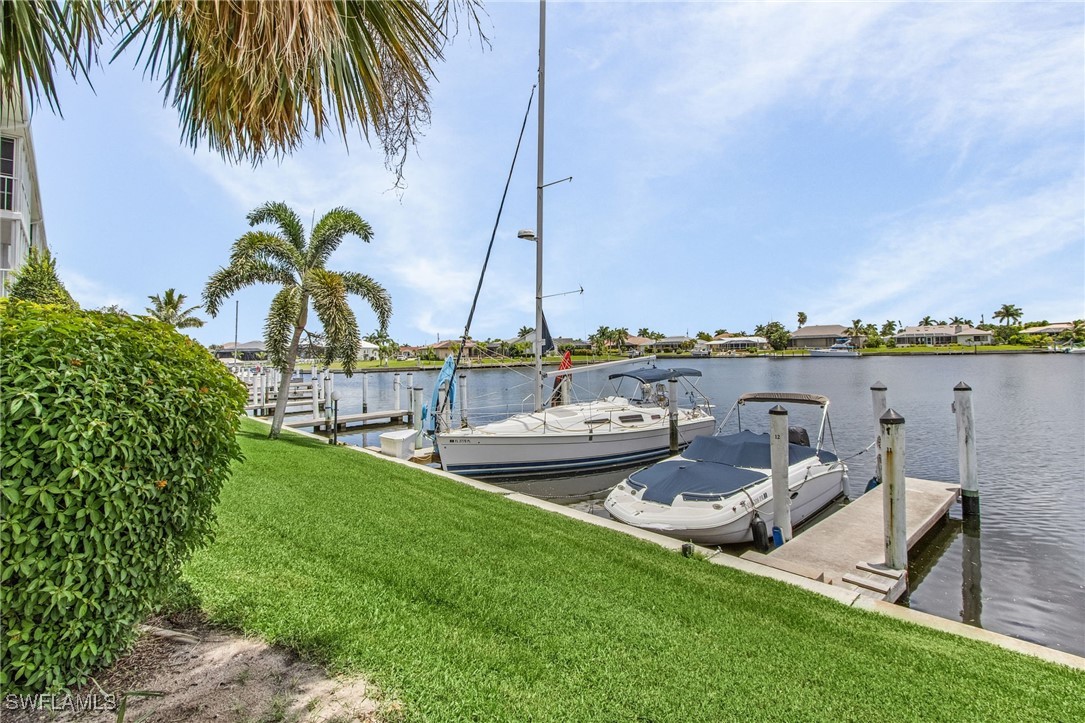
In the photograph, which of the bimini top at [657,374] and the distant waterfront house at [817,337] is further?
the distant waterfront house at [817,337]

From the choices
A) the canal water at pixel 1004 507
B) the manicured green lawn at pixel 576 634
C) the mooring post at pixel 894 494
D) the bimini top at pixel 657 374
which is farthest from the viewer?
the bimini top at pixel 657 374

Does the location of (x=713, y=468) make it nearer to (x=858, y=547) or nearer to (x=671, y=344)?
(x=858, y=547)

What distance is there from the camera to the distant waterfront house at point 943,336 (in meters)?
106

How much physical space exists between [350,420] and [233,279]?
1017 centimetres

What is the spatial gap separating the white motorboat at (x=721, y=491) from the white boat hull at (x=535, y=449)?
418 cm

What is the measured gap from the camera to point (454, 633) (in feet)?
11.2

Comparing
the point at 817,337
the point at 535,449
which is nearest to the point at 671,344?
the point at 817,337

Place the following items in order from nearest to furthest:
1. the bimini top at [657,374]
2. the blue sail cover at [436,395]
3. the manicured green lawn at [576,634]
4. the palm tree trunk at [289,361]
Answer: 1. the manicured green lawn at [576,634]
2. the palm tree trunk at [289,361]
3. the blue sail cover at [436,395]
4. the bimini top at [657,374]

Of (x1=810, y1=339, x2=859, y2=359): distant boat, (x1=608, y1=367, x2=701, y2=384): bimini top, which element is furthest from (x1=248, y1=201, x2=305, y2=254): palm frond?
(x1=810, y1=339, x2=859, y2=359): distant boat

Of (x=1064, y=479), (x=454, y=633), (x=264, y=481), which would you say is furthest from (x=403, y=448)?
(x=1064, y=479)

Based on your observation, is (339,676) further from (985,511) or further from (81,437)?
(985,511)

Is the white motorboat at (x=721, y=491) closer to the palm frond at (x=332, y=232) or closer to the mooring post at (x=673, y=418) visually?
the mooring post at (x=673, y=418)

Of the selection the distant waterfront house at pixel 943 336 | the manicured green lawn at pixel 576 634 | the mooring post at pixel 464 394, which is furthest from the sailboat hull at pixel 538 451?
the distant waterfront house at pixel 943 336
